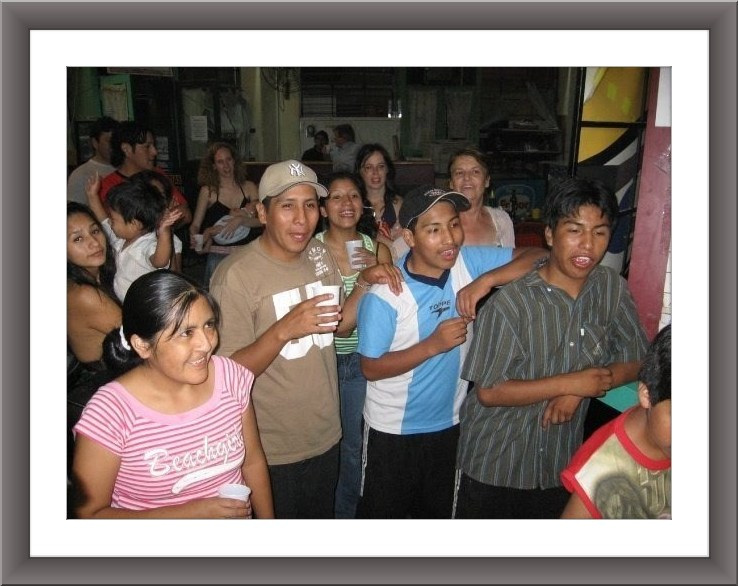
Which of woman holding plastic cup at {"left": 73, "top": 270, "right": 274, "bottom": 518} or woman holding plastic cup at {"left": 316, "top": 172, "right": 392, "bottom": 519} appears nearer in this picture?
woman holding plastic cup at {"left": 73, "top": 270, "right": 274, "bottom": 518}

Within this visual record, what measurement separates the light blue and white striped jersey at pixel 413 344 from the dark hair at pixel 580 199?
1.76 ft

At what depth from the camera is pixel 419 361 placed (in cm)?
232

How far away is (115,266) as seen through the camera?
10.9ft

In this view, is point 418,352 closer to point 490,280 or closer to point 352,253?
point 490,280

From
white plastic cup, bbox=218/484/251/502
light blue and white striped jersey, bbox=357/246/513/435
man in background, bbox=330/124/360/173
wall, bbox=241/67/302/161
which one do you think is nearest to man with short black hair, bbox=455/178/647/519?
light blue and white striped jersey, bbox=357/246/513/435

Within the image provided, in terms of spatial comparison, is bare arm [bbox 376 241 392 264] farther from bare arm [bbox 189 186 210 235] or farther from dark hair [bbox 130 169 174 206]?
bare arm [bbox 189 186 210 235]

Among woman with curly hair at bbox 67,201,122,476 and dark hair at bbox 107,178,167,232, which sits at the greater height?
dark hair at bbox 107,178,167,232

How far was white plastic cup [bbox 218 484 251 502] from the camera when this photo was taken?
5.76ft

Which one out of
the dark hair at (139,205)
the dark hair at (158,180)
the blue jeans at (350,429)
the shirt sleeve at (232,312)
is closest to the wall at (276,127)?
the dark hair at (158,180)

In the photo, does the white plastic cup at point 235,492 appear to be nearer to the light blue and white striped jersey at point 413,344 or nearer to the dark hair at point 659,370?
the light blue and white striped jersey at point 413,344

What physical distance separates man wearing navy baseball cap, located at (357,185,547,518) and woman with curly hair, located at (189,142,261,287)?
2.57m
